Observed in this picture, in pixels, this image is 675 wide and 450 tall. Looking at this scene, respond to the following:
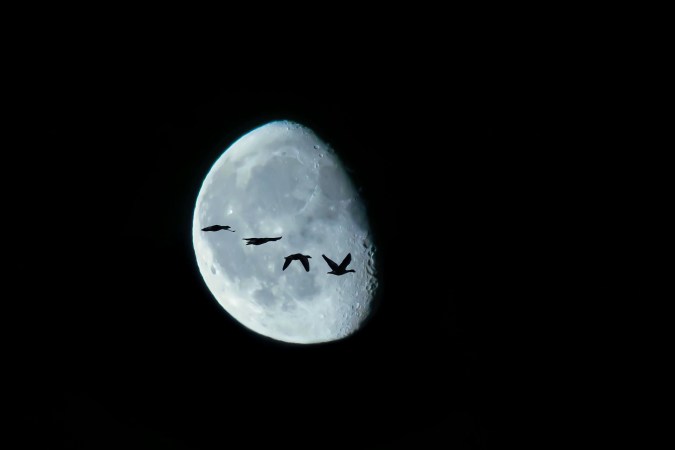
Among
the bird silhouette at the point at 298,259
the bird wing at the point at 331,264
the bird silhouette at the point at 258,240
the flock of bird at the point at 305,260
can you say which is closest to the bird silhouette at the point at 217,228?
the flock of bird at the point at 305,260

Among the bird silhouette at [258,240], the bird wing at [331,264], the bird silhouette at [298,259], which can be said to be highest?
the bird silhouette at [258,240]

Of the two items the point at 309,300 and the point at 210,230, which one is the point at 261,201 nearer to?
the point at 210,230

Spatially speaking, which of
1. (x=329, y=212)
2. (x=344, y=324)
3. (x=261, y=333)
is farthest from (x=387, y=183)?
(x=261, y=333)

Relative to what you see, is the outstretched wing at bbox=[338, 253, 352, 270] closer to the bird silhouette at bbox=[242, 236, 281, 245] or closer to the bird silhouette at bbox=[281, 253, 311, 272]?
the bird silhouette at bbox=[281, 253, 311, 272]

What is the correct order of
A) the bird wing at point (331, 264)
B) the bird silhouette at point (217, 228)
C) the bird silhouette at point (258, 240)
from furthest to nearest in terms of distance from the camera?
the bird silhouette at point (217, 228) < the bird silhouette at point (258, 240) < the bird wing at point (331, 264)

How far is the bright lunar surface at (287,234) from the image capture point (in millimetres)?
2283

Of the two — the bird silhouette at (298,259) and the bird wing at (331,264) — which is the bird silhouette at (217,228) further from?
the bird wing at (331,264)

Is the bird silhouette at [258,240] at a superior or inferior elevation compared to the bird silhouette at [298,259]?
superior

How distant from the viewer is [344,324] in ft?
8.90

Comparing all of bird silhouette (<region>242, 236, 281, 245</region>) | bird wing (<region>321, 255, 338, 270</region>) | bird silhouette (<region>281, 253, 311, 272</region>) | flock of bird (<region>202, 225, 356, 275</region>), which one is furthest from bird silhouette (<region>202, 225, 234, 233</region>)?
bird wing (<region>321, 255, 338, 270</region>)

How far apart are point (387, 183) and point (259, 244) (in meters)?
0.91

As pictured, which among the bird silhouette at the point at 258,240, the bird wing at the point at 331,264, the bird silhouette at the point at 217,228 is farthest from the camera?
the bird silhouette at the point at 217,228

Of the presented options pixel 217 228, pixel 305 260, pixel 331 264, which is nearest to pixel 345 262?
pixel 331 264

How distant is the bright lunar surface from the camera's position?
2.28 m
